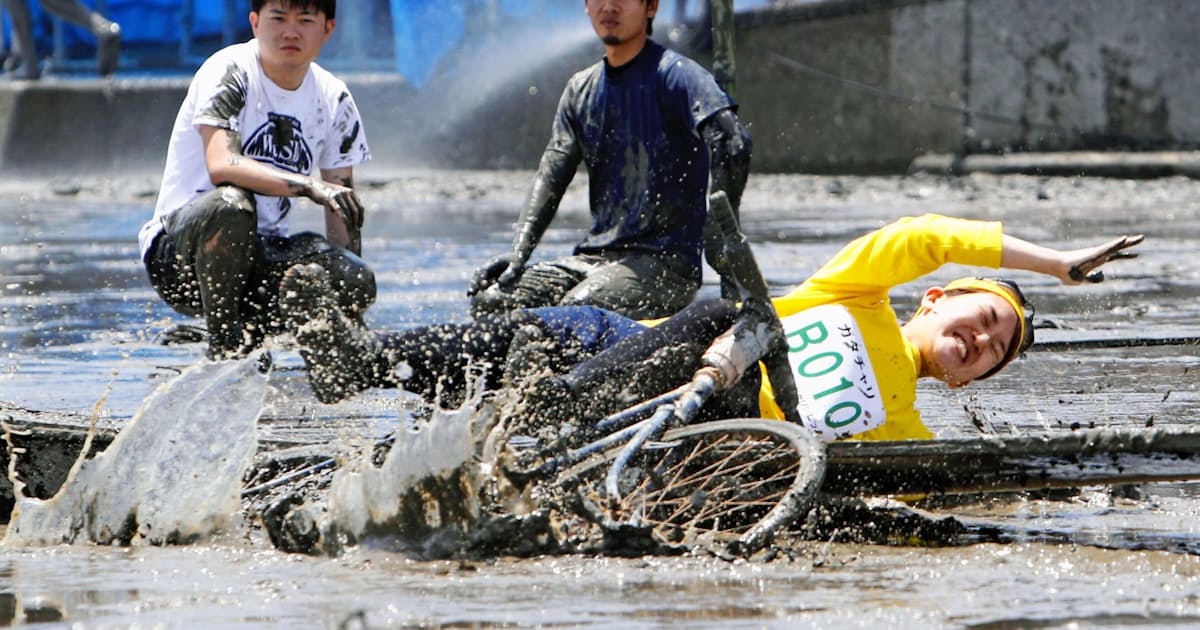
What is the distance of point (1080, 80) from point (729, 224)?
13.1m

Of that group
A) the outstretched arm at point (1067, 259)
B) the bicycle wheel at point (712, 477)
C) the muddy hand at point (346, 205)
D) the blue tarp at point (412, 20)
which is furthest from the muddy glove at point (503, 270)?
the blue tarp at point (412, 20)

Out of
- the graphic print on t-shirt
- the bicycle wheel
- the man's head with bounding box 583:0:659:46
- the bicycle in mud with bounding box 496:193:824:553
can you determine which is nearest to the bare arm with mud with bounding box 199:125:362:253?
the graphic print on t-shirt

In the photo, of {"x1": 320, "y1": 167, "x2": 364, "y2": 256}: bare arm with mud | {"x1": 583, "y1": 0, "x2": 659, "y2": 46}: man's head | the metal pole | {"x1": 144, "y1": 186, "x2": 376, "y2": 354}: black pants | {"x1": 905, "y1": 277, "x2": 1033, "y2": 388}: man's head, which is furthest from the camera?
the metal pole

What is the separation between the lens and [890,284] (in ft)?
15.9

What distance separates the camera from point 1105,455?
4137 mm

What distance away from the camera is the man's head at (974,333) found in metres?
4.80

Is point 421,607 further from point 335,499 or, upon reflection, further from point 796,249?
point 796,249

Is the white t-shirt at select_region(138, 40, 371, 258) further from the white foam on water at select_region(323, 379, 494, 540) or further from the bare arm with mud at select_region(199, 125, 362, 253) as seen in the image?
the white foam on water at select_region(323, 379, 494, 540)

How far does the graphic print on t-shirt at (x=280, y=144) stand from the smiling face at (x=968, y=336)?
2310 millimetres

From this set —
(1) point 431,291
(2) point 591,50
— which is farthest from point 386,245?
(2) point 591,50

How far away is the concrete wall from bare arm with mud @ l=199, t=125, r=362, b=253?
1133 cm

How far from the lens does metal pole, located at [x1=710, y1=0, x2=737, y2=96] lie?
835 cm

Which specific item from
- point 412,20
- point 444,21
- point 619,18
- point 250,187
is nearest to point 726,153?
point 619,18

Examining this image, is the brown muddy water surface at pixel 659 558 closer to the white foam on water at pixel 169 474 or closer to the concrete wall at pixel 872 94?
the white foam on water at pixel 169 474
